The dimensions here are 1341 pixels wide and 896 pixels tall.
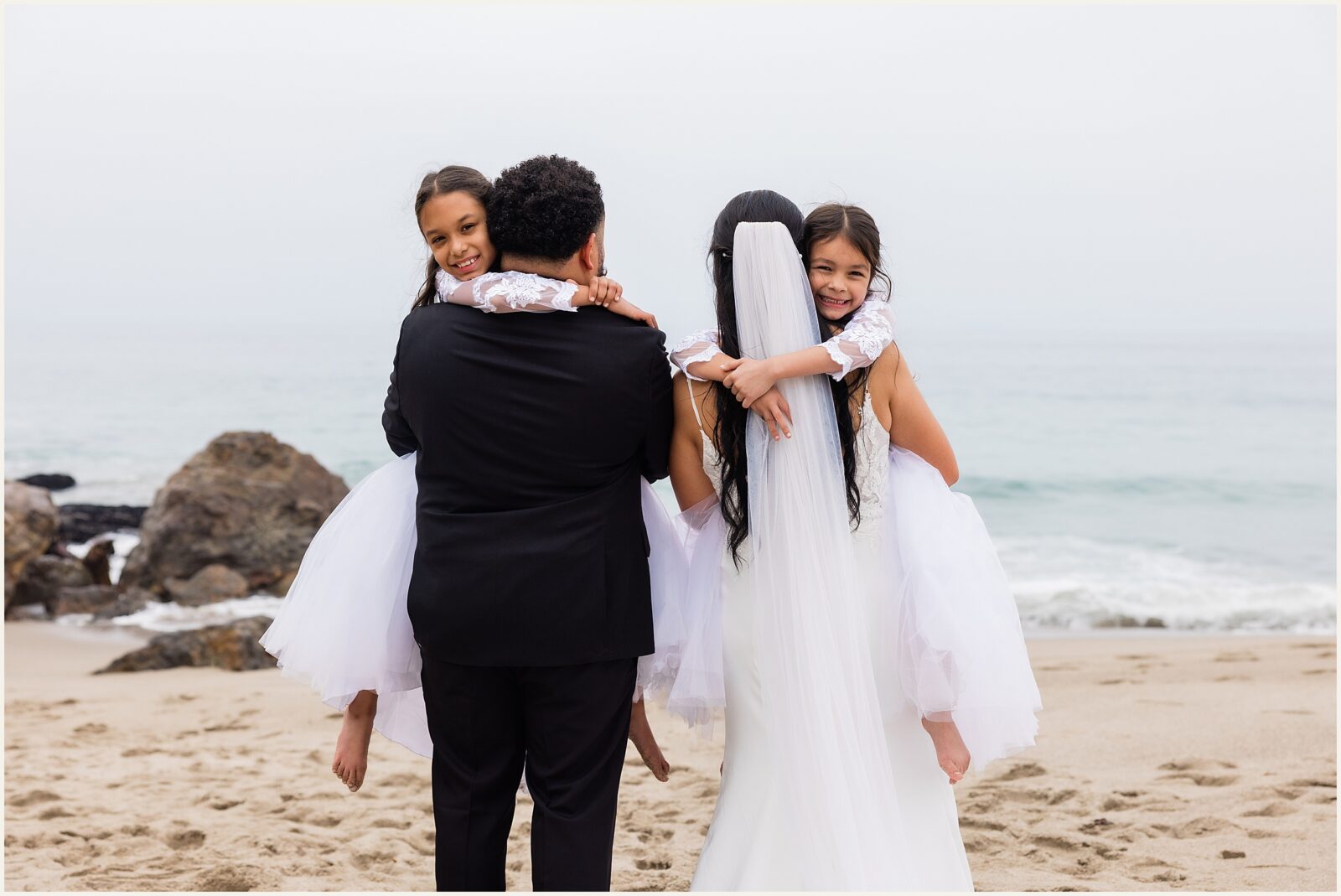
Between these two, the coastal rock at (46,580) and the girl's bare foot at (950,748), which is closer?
the girl's bare foot at (950,748)

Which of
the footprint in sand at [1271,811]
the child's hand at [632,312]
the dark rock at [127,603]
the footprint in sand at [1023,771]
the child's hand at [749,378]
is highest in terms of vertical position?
the child's hand at [632,312]

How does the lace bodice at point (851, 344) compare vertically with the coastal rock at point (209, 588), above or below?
above

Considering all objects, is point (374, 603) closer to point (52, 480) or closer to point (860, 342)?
point (860, 342)

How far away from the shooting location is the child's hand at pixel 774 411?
2.71 metres

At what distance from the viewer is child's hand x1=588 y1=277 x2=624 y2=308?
255cm

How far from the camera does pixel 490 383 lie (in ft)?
8.43

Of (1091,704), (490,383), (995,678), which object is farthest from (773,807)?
(1091,704)

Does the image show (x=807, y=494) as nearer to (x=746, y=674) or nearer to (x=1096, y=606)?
(x=746, y=674)

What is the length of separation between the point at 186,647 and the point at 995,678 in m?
5.89

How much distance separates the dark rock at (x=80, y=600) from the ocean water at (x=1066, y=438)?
0.63m

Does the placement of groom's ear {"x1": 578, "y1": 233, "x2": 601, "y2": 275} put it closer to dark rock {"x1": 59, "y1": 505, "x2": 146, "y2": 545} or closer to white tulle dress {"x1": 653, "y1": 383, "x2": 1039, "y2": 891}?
white tulle dress {"x1": 653, "y1": 383, "x2": 1039, "y2": 891}

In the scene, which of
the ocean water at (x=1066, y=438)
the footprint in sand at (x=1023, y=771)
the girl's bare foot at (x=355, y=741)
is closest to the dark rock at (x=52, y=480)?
the ocean water at (x=1066, y=438)

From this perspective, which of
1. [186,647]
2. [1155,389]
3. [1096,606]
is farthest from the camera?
[1155,389]

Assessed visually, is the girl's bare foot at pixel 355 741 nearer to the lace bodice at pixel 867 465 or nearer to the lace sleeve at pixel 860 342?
the lace bodice at pixel 867 465
